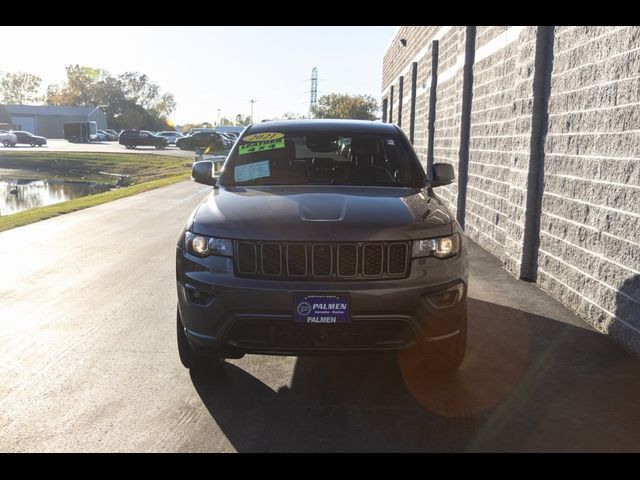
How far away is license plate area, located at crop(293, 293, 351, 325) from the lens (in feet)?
12.0

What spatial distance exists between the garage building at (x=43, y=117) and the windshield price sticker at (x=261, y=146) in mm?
107728

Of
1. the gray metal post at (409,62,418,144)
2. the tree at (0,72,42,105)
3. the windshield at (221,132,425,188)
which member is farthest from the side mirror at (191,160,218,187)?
the tree at (0,72,42,105)

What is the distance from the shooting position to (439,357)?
4266mm

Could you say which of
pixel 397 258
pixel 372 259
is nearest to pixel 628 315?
pixel 397 258

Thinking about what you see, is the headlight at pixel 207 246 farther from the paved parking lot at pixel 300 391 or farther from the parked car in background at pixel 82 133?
the parked car in background at pixel 82 133

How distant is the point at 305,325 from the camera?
368cm

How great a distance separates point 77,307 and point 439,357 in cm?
392

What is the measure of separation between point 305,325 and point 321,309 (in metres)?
0.14

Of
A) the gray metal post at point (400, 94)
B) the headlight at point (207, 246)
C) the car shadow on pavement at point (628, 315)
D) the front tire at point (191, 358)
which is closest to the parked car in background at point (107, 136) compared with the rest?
the gray metal post at point (400, 94)

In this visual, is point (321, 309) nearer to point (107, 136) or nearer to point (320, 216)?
point (320, 216)

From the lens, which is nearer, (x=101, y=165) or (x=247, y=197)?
(x=247, y=197)

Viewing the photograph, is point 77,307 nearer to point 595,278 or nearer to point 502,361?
point 502,361
